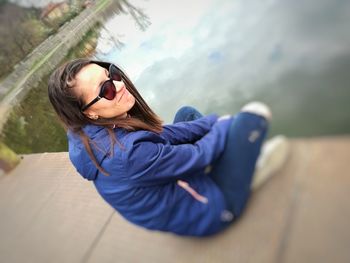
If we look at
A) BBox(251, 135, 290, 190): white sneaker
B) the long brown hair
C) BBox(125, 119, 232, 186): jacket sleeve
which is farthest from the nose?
BBox(251, 135, 290, 190): white sneaker

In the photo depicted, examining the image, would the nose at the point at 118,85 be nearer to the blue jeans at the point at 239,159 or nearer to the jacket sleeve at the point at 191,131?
the jacket sleeve at the point at 191,131

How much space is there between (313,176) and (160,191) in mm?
633

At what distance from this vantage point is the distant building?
22.2 ft

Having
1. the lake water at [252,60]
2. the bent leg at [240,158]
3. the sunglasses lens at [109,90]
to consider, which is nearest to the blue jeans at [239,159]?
the bent leg at [240,158]

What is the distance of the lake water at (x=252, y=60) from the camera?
1630 millimetres

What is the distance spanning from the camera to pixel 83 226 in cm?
244

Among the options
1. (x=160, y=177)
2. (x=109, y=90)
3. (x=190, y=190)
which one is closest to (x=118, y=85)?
(x=109, y=90)

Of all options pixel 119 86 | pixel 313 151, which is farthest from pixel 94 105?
pixel 313 151

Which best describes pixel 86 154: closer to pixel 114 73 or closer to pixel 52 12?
Answer: pixel 114 73

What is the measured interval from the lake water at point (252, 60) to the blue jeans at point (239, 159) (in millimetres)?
240

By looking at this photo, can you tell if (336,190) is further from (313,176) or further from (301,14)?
(301,14)

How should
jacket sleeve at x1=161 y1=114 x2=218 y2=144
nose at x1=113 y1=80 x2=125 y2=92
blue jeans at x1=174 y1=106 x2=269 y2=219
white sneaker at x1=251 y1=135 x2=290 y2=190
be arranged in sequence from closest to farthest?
blue jeans at x1=174 y1=106 x2=269 y2=219 < white sneaker at x1=251 y1=135 x2=290 y2=190 < nose at x1=113 y1=80 x2=125 y2=92 < jacket sleeve at x1=161 y1=114 x2=218 y2=144

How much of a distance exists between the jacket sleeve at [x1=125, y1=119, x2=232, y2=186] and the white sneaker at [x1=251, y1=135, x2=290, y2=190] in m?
0.19

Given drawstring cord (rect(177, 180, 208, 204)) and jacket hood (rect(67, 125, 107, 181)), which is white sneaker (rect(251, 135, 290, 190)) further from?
jacket hood (rect(67, 125, 107, 181))
